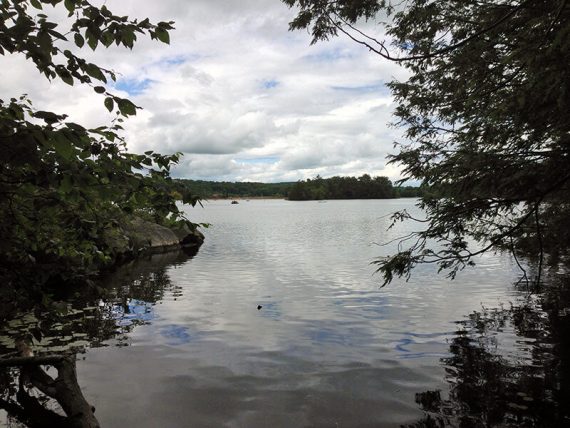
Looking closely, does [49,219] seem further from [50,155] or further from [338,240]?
[338,240]

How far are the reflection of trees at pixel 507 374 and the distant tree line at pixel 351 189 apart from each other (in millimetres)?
172814

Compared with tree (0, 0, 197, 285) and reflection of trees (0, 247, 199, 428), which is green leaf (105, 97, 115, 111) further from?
reflection of trees (0, 247, 199, 428)

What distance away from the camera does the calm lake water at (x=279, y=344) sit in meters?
7.04

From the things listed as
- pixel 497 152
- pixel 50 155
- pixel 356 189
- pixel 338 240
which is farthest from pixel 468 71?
pixel 356 189

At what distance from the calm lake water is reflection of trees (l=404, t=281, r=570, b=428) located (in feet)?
0.35

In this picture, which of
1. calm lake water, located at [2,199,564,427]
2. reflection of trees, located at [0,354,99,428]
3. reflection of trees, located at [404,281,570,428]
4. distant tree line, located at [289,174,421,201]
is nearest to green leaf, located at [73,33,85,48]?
reflection of trees, located at [0,354,99,428]

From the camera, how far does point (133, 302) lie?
14.7 m

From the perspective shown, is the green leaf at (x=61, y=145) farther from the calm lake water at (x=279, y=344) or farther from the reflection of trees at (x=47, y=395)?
the calm lake water at (x=279, y=344)

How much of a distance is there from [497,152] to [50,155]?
744 centimetres

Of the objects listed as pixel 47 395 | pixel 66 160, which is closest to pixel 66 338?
pixel 47 395

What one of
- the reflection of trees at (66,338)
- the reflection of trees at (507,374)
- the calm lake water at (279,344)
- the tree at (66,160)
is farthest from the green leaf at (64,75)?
the reflection of trees at (507,374)

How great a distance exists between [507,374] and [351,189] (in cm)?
18400

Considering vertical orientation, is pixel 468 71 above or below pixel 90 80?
above

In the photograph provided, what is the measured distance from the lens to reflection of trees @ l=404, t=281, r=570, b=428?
651 centimetres
